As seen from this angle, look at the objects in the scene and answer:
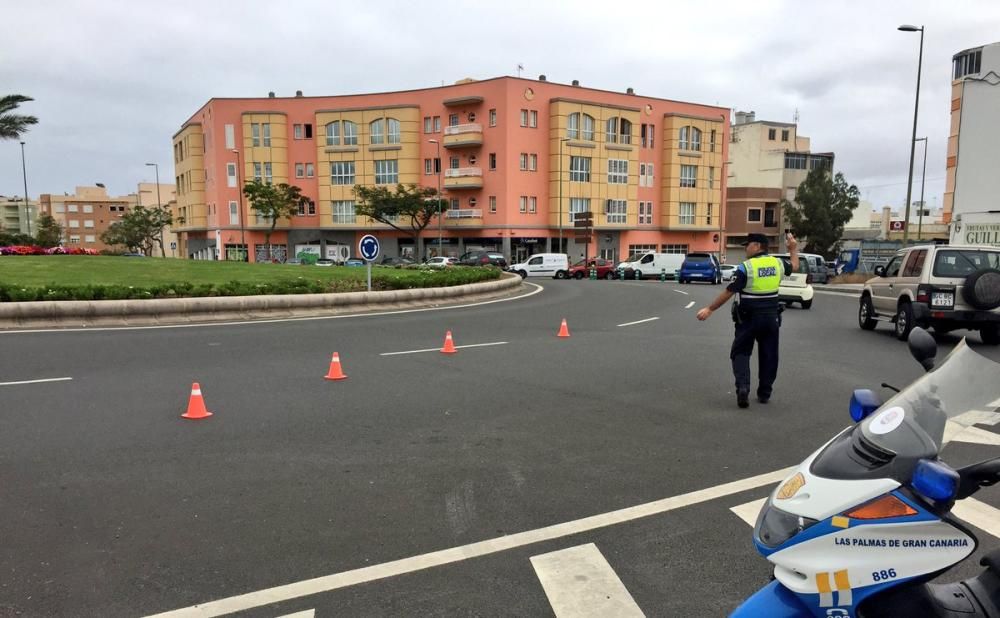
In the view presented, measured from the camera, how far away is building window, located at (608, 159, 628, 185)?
58812 millimetres

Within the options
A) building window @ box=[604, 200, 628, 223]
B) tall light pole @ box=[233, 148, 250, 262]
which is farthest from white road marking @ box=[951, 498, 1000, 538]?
tall light pole @ box=[233, 148, 250, 262]

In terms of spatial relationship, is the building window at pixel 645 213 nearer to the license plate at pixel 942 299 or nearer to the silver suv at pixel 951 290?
the silver suv at pixel 951 290

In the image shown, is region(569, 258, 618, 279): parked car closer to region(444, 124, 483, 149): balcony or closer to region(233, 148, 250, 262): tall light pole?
region(444, 124, 483, 149): balcony

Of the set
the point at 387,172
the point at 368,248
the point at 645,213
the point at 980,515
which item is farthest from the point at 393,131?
the point at 980,515

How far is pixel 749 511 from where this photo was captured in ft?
13.4

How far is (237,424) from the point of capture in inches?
238

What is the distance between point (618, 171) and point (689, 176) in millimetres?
8262

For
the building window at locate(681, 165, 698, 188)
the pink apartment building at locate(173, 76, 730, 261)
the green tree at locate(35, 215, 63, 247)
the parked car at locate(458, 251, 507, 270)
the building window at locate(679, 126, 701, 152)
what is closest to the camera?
the parked car at locate(458, 251, 507, 270)

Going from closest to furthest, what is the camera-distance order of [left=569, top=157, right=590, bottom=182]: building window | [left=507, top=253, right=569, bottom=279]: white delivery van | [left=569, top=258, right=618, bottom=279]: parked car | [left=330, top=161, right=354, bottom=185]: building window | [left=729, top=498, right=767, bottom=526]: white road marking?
[left=729, top=498, right=767, bottom=526]: white road marking
[left=507, top=253, right=569, bottom=279]: white delivery van
[left=569, top=258, right=618, bottom=279]: parked car
[left=569, top=157, right=590, bottom=182]: building window
[left=330, top=161, right=354, bottom=185]: building window

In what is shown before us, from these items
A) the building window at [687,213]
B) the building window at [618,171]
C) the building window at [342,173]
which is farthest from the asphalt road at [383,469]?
the building window at [687,213]

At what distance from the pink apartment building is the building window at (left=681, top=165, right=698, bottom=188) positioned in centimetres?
13

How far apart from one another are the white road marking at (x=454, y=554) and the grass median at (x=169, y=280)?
12.8m

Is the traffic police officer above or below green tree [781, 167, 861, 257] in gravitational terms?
below

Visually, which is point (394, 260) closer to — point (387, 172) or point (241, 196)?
point (387, 172)
